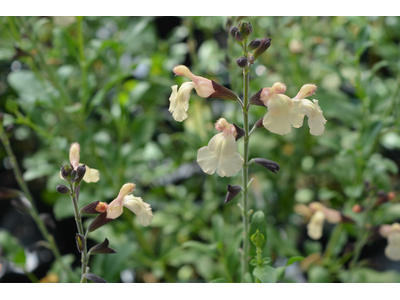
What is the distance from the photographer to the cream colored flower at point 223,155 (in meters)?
0.70

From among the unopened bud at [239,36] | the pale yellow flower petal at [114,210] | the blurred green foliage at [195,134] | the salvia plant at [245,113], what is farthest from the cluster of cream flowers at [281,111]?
the blurred green foliage at [195,134]

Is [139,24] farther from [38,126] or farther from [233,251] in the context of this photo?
[233,251]

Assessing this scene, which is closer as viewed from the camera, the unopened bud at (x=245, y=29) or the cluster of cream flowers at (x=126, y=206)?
the unopened bud at (x=245, y=29)

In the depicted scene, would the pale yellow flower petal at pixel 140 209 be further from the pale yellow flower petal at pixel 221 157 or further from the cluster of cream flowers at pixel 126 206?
the pale yellow flower petal at pixel 221 157

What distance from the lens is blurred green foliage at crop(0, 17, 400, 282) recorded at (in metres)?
1.43

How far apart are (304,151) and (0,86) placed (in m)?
2.09

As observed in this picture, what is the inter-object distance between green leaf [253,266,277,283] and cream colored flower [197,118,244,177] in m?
0.26

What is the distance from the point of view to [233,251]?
1.10 m

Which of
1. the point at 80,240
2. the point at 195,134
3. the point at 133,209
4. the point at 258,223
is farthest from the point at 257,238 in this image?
the point at 195,134

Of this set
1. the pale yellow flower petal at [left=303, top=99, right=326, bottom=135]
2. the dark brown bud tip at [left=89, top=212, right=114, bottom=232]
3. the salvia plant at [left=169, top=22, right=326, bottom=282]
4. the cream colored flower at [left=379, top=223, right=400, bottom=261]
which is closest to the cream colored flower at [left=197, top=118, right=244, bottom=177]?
the salvia plant at [left=169, top=22, right=326, bottom=282]

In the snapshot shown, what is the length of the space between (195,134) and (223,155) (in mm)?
914

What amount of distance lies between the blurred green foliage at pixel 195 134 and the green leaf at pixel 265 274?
0.87 ft

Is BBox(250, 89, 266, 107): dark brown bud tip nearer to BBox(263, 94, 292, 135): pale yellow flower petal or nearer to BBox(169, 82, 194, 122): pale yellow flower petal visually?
BBox(263, 94, 292, 135): pale yellow flower petal
